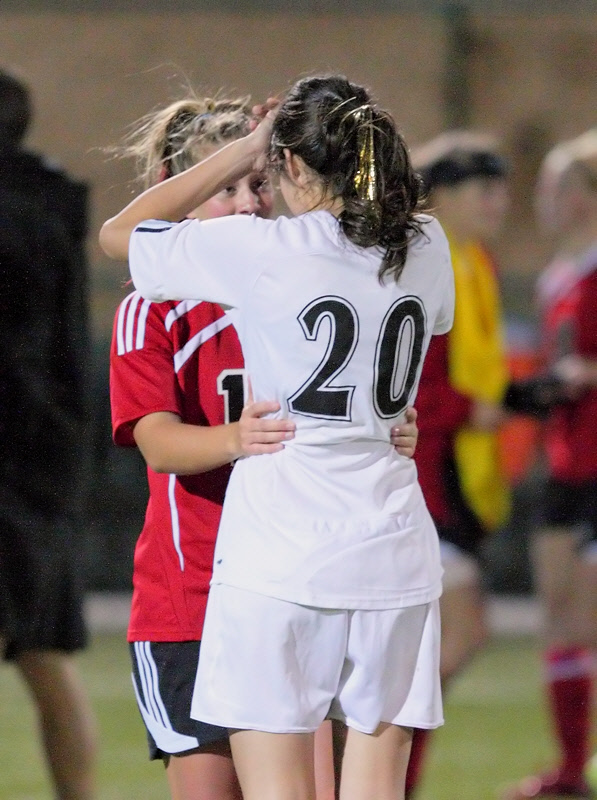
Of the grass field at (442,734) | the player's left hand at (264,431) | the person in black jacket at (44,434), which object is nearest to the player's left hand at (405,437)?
the player's left hand at (264,431)

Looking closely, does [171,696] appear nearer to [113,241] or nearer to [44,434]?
[113,241]

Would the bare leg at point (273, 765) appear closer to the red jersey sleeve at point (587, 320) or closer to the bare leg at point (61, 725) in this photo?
the bare leg at point (61, 725)

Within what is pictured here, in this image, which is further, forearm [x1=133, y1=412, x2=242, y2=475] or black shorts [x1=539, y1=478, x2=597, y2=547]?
black shorts [x1=539, y1=478, x2=597, y2=547]

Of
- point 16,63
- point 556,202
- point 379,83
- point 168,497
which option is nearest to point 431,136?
point 379,83

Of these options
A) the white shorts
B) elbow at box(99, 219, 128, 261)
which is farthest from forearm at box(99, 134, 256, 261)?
the white shorts

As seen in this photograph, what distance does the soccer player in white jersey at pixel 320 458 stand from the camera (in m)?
1.46

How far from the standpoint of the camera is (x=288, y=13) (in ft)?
15.4

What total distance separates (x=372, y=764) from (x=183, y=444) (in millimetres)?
425

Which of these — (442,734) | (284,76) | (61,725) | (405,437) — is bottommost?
(442,734)

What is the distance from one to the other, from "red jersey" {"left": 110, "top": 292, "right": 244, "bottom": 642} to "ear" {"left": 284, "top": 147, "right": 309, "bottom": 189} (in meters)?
0.21

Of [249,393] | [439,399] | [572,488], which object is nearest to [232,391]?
[249,393]

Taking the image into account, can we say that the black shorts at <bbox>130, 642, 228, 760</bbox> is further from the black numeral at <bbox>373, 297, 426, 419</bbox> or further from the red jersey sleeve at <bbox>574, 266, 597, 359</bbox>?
the red jersey sleeve at <bbox>574, 266, 597, 359</bbox>

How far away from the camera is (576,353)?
11.0 feet

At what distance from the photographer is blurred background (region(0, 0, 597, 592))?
3.12 metres
